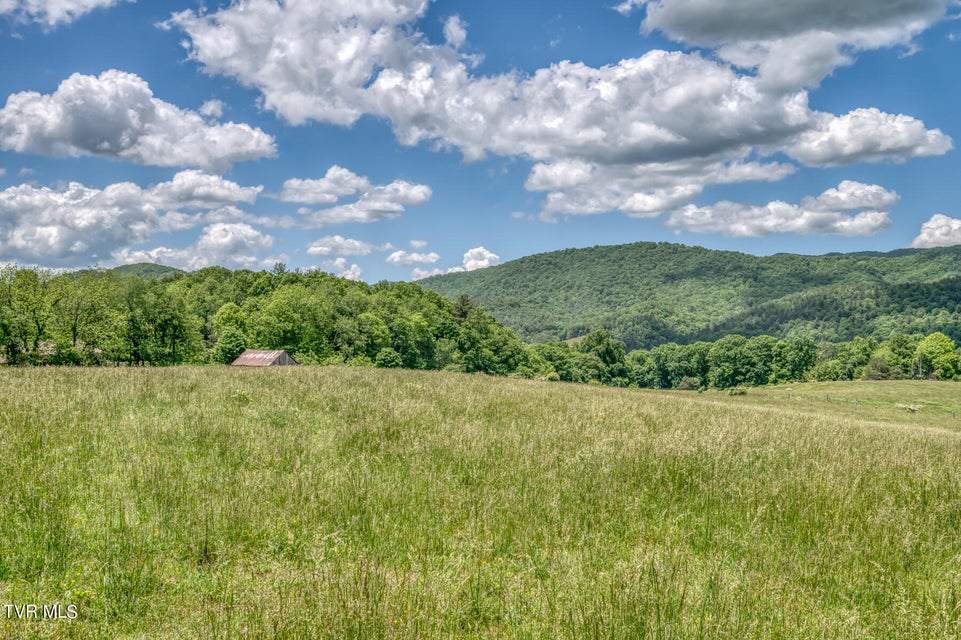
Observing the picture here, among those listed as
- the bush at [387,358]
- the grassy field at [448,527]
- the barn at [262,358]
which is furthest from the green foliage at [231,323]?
the grassy field at [448,527]

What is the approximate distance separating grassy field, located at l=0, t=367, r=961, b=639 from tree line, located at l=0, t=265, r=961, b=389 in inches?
1665

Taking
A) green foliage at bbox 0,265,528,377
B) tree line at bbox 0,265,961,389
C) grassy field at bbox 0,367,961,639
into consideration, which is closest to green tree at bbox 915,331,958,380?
tree line at bbox 0,265,961,389

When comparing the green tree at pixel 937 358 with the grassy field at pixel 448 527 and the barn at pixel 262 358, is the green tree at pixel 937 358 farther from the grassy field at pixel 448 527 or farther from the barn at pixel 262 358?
the grassy field at pixel 448 527

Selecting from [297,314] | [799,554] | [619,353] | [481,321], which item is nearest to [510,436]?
[799,554]

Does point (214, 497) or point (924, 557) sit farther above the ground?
point (214, 497)

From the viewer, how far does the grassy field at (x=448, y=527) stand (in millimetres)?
3574

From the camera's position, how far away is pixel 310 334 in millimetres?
80812

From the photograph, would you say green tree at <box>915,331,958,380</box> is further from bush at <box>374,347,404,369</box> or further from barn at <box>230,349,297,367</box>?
barn at <box>230,349,297,367</box>

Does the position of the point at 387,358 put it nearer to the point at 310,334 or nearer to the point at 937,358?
the point at 310,334

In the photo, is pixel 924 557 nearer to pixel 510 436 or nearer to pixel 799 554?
pixel 799 554

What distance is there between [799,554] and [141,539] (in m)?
6.22

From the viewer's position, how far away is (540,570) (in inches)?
177

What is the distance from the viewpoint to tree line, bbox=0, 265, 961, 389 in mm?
62094

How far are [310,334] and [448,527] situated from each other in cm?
8040
